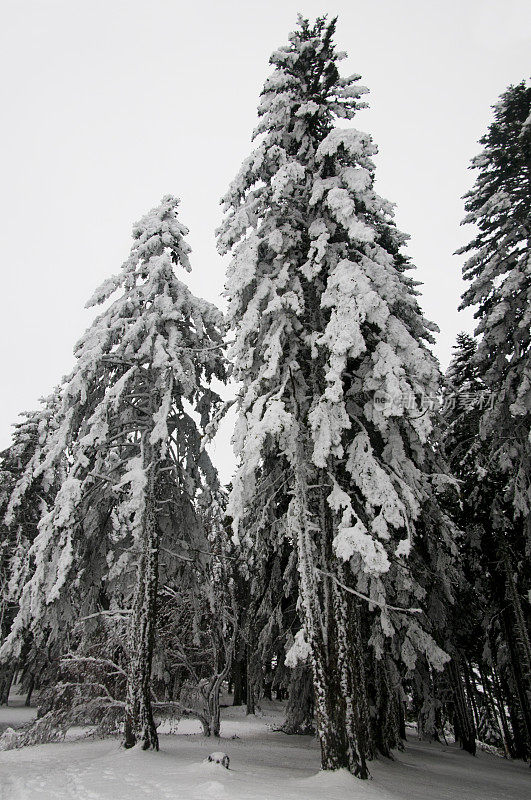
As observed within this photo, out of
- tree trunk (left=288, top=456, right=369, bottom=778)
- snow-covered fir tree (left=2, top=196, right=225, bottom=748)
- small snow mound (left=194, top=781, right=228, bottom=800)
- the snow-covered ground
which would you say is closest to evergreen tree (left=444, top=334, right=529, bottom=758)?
the snow-covered ground

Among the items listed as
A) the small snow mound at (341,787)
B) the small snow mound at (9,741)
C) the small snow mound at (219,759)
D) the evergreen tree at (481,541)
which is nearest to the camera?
the small snow mound at (341,787)

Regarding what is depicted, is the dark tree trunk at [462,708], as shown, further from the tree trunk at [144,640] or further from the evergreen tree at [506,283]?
the tree trunk at [144,640]

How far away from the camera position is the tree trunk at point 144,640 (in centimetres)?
934

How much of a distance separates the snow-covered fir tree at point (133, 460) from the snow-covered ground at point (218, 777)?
1.53m

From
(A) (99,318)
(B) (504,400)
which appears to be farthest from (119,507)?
(B) (504,400)

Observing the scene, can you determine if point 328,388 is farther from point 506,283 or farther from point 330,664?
point 506,283

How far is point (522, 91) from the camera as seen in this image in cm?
1358

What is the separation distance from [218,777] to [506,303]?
11.8 metres

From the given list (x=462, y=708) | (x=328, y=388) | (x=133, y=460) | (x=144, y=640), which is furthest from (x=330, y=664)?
(x=462, y=708)

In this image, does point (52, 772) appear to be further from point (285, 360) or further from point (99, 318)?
point (99, 318)

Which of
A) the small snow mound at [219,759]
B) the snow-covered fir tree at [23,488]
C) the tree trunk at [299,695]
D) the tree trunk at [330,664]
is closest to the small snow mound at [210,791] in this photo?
the small snow mound at [219,759]

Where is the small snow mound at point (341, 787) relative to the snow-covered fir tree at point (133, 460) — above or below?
below

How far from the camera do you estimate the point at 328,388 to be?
8.09 meters

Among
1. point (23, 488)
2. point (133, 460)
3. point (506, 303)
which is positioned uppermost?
point (506, 303)
